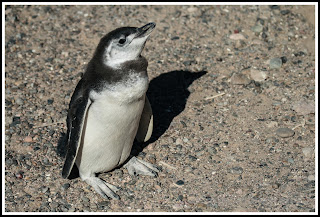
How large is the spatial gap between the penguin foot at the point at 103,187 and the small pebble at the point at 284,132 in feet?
5.51

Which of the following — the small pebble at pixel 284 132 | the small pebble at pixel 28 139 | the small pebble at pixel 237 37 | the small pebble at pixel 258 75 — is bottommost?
the small pebble at pixel 284 132

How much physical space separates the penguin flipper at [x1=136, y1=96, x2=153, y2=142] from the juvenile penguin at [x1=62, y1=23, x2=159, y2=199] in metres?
0.26

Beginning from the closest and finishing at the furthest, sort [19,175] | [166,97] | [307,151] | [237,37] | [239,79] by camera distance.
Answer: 1. [19,175]
2. [307,151]
3. [166,97]
4. [239,79]
5. [237,37]

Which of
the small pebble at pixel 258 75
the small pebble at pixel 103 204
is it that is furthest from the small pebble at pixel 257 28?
the small pebble at pixel 103 204

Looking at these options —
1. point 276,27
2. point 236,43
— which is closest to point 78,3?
point 236,43

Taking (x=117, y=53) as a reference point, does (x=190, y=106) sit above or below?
below

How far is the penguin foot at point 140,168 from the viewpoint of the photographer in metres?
4.65

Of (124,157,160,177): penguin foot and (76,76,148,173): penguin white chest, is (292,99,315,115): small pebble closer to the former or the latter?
(124,157,160,177): penguin foot

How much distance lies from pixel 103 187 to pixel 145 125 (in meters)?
0.73

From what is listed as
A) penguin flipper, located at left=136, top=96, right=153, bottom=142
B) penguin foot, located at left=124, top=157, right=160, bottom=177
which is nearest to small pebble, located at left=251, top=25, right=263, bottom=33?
penguin flipper, located at left=136, top=96, right=153, bottom=142

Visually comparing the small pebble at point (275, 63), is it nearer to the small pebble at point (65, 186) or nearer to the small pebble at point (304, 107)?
the small pebble at point (304, 107)

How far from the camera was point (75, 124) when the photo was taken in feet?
13.8

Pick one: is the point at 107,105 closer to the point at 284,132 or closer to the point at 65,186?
the point at 65,186

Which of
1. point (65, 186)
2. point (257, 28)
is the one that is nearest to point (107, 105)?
point (65, 186)
